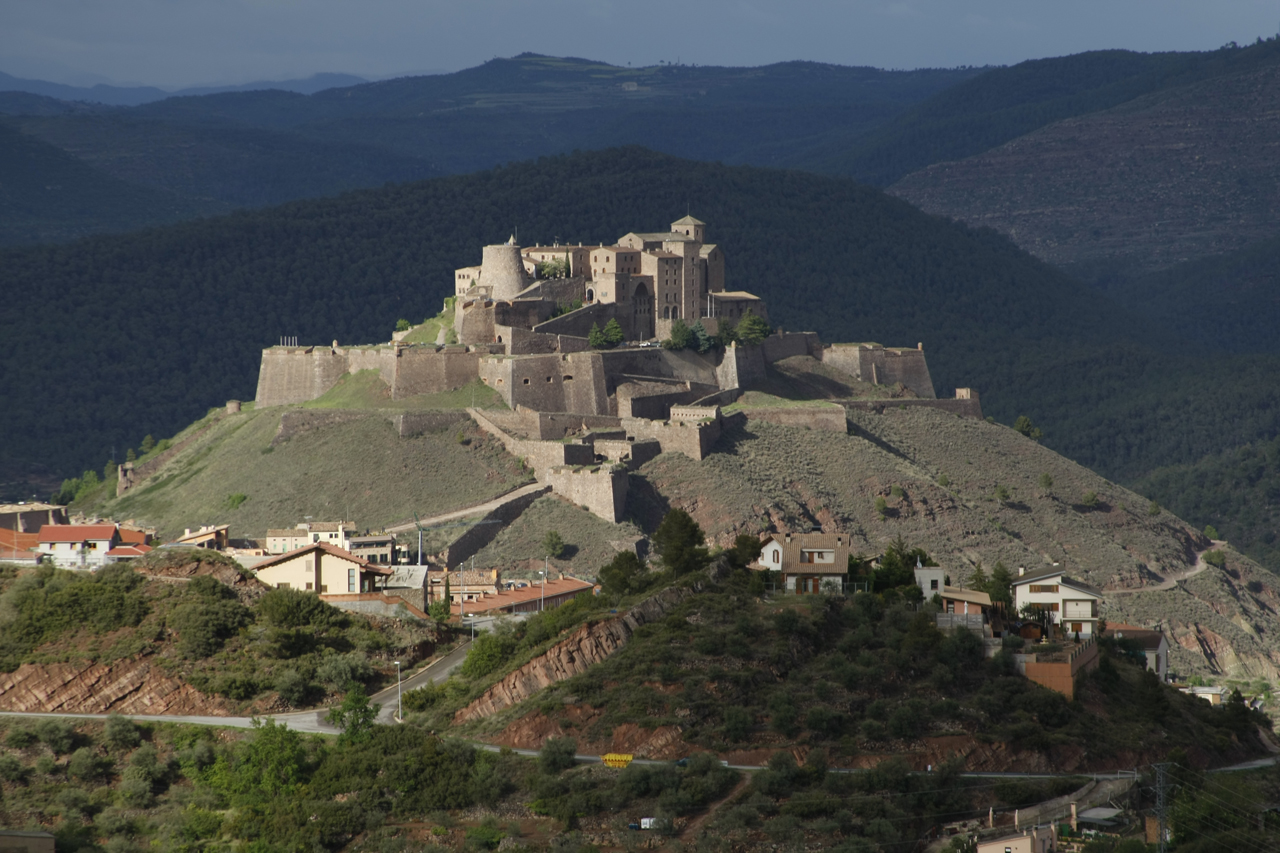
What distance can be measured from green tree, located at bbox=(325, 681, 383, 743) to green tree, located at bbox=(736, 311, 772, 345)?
49.0 m

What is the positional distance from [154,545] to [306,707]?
21.9m

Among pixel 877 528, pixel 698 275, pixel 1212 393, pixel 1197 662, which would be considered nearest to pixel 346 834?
pixel 877 528

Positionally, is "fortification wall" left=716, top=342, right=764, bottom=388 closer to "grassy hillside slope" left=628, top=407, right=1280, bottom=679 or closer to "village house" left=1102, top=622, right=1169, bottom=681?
"grassy hillside slope" left=628, top=407, right=1280, bottom=679

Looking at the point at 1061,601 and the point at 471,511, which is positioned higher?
the point at 471,511

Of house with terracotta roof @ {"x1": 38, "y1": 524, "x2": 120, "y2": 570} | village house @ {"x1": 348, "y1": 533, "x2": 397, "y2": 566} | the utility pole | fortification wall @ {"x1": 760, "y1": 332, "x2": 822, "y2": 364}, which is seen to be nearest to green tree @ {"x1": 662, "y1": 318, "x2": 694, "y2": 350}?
fortification wall @ {"x1": 760, "y1": 332, "x2": 822, "y2": 364}

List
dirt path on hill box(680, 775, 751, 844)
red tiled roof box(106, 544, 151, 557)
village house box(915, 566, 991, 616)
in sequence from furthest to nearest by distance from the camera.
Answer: red tiled roof box(106, 544, 151, 557), village house box(915, 566, 991, 616), dirt path on hill box(680, 775, 751, 844)

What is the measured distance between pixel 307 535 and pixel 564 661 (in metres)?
26.6

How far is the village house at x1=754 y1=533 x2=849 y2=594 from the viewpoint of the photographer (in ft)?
181

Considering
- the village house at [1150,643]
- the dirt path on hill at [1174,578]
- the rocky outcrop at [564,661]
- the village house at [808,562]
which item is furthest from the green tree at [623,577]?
the dirt path on hill at [1174,578]

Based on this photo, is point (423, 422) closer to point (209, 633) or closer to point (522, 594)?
point (522, 594)

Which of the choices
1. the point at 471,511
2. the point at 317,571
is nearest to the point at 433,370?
the point at 471,511

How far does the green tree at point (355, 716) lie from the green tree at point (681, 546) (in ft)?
40.4

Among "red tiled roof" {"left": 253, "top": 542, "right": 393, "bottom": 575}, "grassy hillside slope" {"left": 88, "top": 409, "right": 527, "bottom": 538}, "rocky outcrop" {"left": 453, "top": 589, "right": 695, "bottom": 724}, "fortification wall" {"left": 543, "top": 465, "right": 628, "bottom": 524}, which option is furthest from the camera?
Result: "grassy hillside slope" {"left": 88, "top": 409, "right": 527, "bottom": 538}

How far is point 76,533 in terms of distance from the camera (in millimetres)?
62906
